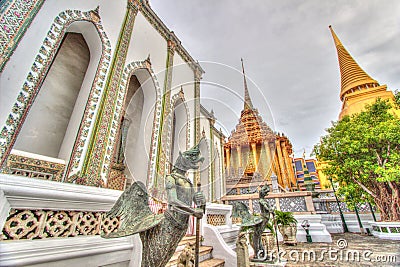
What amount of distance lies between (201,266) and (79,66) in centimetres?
458

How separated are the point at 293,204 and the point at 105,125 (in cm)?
692

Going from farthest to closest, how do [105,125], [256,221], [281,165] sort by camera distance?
[281,165]
[105,125]
[256,221]

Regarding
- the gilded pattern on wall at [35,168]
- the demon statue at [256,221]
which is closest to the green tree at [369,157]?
the demon statue at [256,221]

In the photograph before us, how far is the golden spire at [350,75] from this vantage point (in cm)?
1486

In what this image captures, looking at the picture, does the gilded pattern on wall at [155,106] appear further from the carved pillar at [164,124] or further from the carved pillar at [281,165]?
the carved pillar at [281,165]

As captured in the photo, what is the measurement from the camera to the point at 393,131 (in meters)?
5.95

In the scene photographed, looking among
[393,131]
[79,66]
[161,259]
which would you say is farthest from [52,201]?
[393,131]

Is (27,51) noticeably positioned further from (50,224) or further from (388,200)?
(388,200)

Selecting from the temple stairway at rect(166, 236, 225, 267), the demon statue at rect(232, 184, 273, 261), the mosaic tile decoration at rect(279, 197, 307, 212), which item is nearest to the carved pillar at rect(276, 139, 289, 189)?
the mosaic tile decoration at rect(279, 197, 307, 212)

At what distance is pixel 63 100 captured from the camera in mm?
3604

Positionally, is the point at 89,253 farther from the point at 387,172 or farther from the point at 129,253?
the point at 387,172

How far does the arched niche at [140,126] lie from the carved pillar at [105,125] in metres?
0.62

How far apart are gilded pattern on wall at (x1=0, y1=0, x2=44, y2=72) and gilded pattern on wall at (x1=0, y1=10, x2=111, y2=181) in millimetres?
253

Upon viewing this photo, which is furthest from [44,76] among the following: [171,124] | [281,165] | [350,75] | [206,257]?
[350,75]
